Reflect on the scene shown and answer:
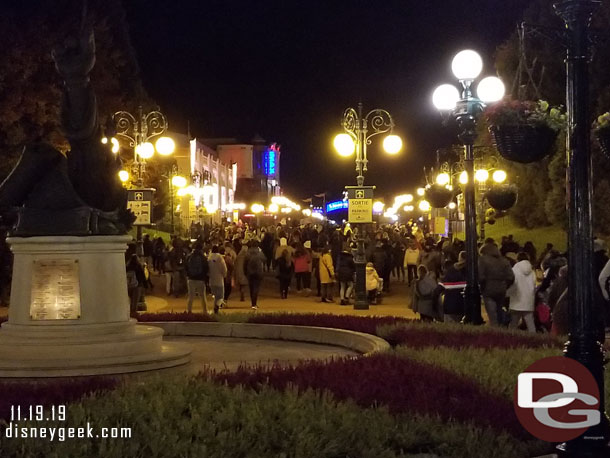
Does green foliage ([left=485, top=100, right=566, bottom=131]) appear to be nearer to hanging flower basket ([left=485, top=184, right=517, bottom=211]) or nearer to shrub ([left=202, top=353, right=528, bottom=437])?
shrub ([left=202, top=353, right=528, bottom=437])

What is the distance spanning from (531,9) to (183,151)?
3773 centimetres

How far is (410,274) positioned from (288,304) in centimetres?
747

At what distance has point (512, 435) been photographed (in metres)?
7.21

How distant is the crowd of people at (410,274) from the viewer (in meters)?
16.3

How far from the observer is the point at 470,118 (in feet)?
47.8

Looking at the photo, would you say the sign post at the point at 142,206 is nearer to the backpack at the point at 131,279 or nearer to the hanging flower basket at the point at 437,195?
the backpack at the point at 131,279

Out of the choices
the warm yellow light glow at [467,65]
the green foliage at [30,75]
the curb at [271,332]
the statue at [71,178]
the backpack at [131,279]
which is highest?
the green foliage at [30,75]

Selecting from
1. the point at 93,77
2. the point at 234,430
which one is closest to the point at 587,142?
the point at 234,430

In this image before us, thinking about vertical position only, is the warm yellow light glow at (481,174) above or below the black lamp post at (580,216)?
above

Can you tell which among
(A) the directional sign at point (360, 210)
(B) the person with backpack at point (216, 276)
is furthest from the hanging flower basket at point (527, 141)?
(A) the directional sign at point (360, 210)

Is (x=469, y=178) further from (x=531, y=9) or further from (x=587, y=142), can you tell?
(x=531, y=9)

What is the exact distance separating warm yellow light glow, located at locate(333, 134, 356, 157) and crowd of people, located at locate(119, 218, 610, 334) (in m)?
3.19

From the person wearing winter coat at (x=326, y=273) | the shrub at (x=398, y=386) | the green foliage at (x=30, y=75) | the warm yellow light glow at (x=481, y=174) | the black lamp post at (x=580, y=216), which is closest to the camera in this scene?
the black lamp post at (x=580, y=216)

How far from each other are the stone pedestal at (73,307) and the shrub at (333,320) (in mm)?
3991
